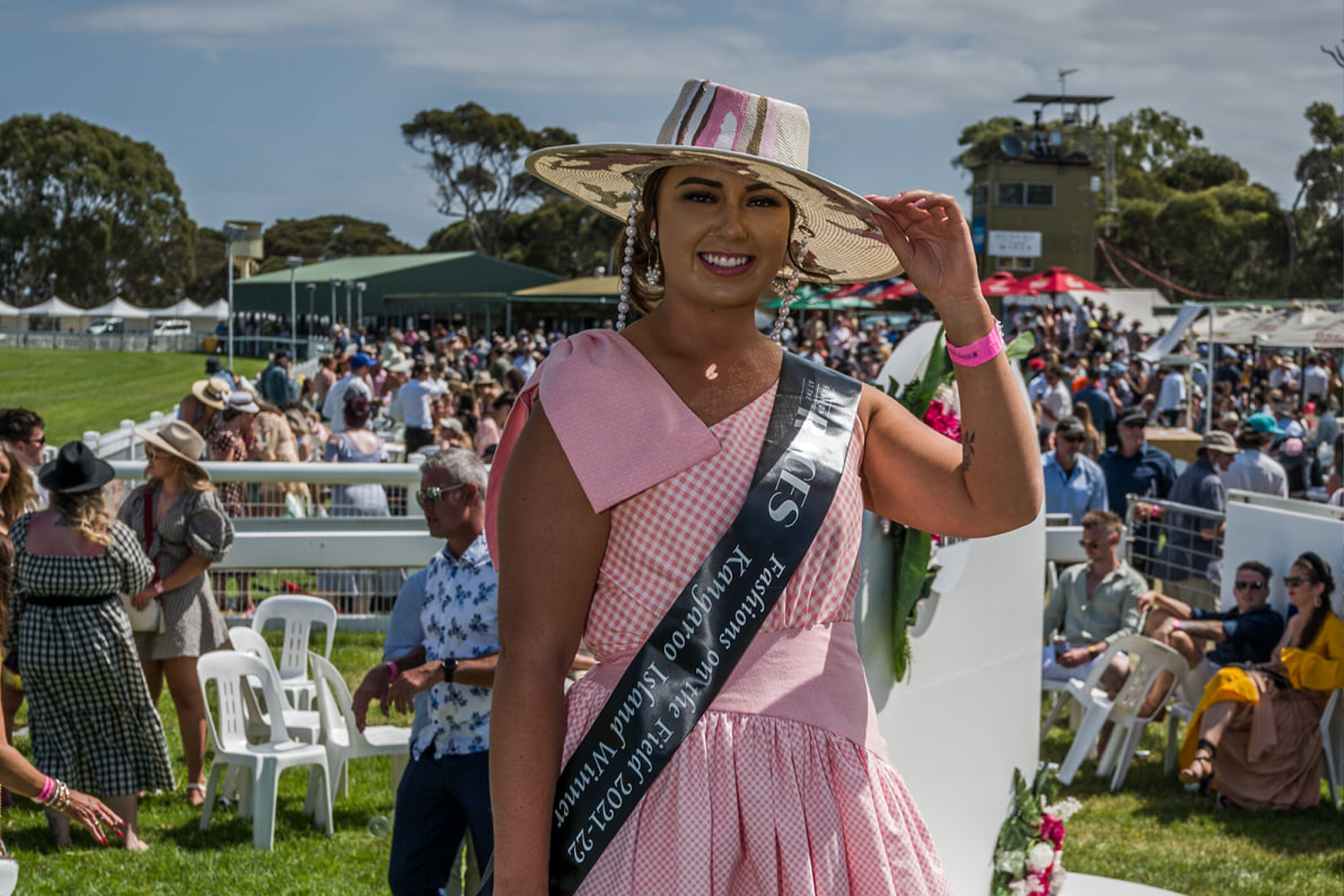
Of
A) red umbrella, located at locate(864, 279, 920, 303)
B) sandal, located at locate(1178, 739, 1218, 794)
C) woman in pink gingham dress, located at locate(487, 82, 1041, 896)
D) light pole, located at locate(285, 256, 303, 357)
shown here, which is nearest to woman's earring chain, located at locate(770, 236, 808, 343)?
woman in pink gingham dress, located at locate(487, 82, 1041, 896)

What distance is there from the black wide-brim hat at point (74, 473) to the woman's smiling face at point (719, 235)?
4.51 m

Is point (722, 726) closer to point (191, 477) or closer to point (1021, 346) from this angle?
point (1021, 346)

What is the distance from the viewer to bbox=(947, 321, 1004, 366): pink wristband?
1.98 metres

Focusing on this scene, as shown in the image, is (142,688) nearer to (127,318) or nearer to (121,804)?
(121,804)

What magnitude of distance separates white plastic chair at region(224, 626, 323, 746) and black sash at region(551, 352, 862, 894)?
16.9 feet

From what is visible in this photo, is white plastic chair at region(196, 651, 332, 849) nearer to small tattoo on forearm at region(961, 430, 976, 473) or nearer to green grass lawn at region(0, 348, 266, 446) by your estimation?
small tattoo on forearm at region(961, 430, 976, 473)

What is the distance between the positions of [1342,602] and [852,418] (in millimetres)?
6062

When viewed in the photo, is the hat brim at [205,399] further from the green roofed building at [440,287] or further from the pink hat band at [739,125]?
the green roofed building at [440,287]

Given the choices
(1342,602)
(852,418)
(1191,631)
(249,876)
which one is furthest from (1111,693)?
(852,418)

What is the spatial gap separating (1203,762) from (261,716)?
4.75 m

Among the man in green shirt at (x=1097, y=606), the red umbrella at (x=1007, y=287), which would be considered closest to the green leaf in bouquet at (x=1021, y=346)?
the man in green shirt at (x=1097, y=606)

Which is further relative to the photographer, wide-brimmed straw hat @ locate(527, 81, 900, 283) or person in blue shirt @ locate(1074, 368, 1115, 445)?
person in blue shirt @ locate(1074, 368, 1115, 445)

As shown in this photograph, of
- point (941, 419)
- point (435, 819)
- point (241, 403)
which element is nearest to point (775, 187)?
point (941, 419)

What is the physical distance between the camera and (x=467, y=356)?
2902cm
